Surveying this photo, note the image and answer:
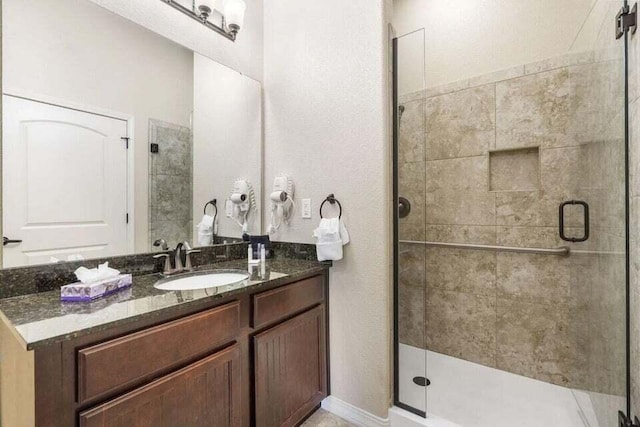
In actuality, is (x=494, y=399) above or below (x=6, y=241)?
Answer: below

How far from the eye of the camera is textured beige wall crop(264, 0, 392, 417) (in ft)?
5.32

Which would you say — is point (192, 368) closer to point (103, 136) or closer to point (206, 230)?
point (206, 230)

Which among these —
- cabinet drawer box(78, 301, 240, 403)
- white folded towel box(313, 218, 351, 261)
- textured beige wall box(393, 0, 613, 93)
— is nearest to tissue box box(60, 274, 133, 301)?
cabinet drawer box(78, 301, 240, 403)

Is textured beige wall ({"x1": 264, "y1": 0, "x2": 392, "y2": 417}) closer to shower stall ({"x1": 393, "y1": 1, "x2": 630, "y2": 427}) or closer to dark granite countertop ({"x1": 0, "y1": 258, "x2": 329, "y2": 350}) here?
shower stall ({"x1": 393, "y1": 1, "x2": 630, "y2": 427})

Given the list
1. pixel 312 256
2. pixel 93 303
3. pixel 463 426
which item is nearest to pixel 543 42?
pixel 312 256

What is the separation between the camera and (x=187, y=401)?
1073 millimetres

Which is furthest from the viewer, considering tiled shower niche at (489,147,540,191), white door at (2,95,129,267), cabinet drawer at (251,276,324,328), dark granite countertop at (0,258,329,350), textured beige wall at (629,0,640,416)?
tiled shower niche at (489,147,540,191)

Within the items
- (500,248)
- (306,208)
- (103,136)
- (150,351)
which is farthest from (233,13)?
(500,248)

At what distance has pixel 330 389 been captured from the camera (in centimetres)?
181

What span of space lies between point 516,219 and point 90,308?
7.86 ft

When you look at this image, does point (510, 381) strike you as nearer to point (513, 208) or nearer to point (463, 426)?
point (463, 426)

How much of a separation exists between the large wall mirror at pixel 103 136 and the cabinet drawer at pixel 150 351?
64cm

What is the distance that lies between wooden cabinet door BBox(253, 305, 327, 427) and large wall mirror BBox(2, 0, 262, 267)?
0.78 m

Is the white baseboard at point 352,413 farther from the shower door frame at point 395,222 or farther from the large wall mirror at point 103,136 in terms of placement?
the large wall mirror at point 103,136
